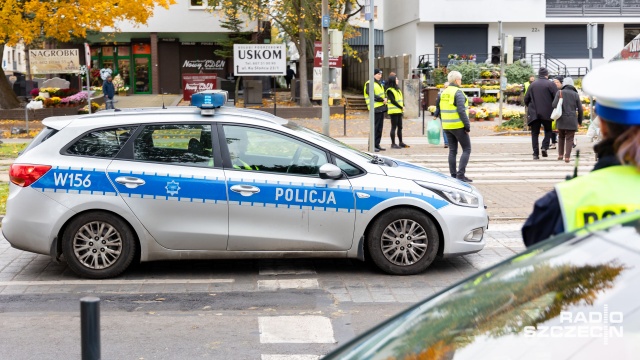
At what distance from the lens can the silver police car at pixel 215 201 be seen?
27.2 feet

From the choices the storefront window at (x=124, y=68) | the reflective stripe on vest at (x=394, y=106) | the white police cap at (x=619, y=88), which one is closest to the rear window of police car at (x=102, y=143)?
the white police cap at (x=619, y=88)

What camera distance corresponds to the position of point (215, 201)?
8297 mm

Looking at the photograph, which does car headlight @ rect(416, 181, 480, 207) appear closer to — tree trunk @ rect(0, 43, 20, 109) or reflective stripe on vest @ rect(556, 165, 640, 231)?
reflective stripe on vest @ rect(556, 165, 640, 231)

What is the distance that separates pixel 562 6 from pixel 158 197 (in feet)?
139

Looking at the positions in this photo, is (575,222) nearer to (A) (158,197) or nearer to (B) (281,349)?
(B) (281,349)

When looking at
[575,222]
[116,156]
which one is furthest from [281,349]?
[575,222]

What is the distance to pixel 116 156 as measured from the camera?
333 inches

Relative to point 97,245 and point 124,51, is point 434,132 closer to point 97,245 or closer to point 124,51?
point 97,245

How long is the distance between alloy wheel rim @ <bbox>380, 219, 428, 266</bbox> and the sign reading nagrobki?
24240 millimetres

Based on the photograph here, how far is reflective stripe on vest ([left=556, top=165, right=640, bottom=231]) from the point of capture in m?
2.93

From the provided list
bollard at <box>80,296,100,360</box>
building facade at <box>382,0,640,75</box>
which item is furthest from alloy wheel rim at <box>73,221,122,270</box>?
building facade at <box>382,0,640,75</box>

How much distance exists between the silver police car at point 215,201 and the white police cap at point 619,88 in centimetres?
537

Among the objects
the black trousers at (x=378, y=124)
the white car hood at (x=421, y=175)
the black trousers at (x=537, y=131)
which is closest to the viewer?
the white car hood at (x=421, y=175)

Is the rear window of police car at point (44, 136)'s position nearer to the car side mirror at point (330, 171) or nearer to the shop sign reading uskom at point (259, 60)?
the car side mirror at point (330, 171)
